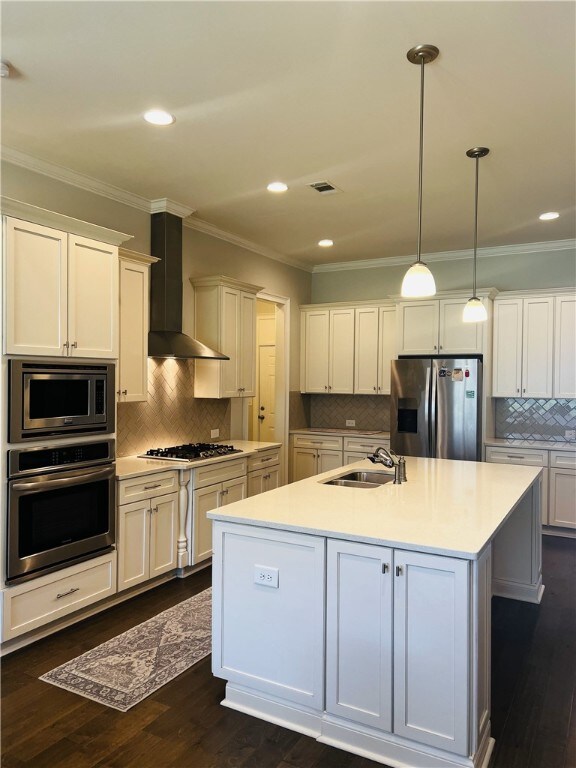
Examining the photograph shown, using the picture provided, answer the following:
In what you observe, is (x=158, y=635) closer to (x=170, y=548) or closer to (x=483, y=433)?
(x=170, y=548)

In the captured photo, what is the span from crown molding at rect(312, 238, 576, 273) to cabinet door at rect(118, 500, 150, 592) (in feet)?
13.4

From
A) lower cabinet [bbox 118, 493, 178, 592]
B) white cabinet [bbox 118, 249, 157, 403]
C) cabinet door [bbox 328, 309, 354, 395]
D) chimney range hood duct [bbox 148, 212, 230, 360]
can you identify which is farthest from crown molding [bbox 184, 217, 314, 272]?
lower cabinet [bbox 118, 493, 178, 592]

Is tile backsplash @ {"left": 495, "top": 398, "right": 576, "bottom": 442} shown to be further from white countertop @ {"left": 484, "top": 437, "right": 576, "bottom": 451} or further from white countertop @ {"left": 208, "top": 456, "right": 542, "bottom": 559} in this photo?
white countertop @ {"left": 208, "top": 456, "right": 542, "bottom": 559}

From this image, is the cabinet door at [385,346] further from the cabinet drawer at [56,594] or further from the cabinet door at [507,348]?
the cabinet drawer at [56,594]

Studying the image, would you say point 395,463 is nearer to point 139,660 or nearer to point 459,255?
point 139,660

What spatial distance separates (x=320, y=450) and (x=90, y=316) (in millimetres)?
3529

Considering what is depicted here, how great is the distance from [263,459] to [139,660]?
2.41 meters

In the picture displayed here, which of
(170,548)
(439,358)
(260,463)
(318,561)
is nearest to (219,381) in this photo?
(260,463)

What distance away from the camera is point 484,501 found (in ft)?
8.82

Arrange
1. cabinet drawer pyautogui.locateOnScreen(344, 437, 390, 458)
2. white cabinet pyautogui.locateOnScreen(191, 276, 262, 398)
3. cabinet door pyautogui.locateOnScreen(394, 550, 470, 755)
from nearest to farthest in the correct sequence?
cabinet door pyautogui.locateOnScreen(394, 550, 470, 755) < white cabinet pyautogui.locateOnScreen(191, 276, 262, 398) < cabinet drawer pyautogui.locateOnScreen(344, 437, 390, 458)

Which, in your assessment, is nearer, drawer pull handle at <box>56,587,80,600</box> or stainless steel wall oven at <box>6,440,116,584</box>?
stainless steel wall oven at <box>6,440,116,584</box>

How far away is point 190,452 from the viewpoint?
4328 mm

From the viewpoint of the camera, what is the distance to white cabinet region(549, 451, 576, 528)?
16.8 feet

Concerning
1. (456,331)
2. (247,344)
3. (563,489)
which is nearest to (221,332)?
(247,344)
